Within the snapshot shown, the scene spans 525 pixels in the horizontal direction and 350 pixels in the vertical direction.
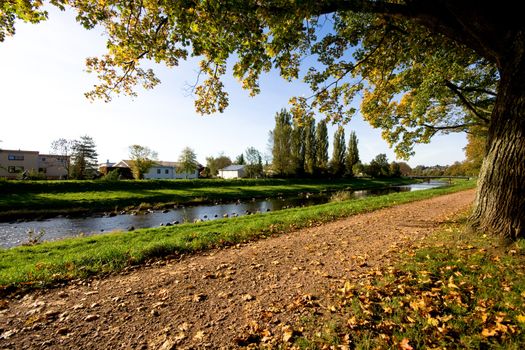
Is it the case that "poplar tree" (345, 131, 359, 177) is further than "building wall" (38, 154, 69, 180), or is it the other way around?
"poplar tree" (345, 131, 359, 177)

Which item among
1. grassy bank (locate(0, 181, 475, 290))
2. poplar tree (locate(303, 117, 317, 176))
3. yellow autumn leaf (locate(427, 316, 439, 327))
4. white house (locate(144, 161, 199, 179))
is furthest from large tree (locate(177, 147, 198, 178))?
yellow autumn leaf (locate(427, 316, 439, 327))

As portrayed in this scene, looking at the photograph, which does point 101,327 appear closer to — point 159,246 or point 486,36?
point 159,246

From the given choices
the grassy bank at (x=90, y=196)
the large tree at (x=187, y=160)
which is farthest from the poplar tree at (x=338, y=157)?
the large tree at (x=187, y=160)

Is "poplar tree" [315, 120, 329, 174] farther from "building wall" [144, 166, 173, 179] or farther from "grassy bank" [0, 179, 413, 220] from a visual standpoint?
"building wall" [144, 166, 173, 179]

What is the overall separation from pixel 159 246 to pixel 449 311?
654cm

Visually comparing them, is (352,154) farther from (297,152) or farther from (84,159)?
(84,159)

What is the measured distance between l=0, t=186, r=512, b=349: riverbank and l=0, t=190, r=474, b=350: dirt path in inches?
0.8

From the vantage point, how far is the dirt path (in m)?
3.39

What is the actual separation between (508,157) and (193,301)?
22.6ft

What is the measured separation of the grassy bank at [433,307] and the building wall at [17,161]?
72.5m

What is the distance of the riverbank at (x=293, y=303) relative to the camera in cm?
315

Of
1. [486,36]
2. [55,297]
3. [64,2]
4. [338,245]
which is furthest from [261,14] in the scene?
[55,297]

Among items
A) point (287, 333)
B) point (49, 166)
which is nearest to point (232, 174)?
point (49, 166)

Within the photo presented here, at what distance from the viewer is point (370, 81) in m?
10.8
